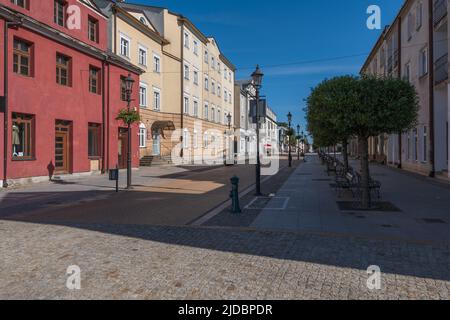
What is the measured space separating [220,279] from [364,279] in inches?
68.8

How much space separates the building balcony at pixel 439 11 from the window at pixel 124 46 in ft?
61.7

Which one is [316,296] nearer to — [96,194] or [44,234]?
[44,234]

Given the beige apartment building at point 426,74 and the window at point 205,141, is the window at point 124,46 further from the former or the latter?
the window at point 205,141

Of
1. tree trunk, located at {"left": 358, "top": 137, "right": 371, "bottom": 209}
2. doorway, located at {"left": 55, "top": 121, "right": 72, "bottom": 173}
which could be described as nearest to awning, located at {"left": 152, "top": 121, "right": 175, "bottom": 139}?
doorway, located at {"left": 55, "top": 121, "right": 72, "bottom": 173}

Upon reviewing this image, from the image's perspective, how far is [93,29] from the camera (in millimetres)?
22516

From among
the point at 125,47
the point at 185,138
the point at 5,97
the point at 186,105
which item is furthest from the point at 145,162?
the point at 5,97

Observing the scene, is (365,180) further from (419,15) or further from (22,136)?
(419,15)

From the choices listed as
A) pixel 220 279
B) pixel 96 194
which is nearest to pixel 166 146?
pixel 96 194

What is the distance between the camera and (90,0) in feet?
71.8

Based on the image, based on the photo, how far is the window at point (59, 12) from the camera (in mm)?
19203

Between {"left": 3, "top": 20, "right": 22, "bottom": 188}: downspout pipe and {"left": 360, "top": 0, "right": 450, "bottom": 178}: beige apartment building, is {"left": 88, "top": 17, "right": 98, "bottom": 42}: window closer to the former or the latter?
{"left": 3, "top": 20, "right": 22, "bottom": 188}: downspout pipe

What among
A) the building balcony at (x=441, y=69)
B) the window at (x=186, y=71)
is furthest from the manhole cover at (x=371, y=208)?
the window at (x=186, y=71)

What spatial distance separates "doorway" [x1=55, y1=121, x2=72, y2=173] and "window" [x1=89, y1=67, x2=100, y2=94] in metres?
2.98
